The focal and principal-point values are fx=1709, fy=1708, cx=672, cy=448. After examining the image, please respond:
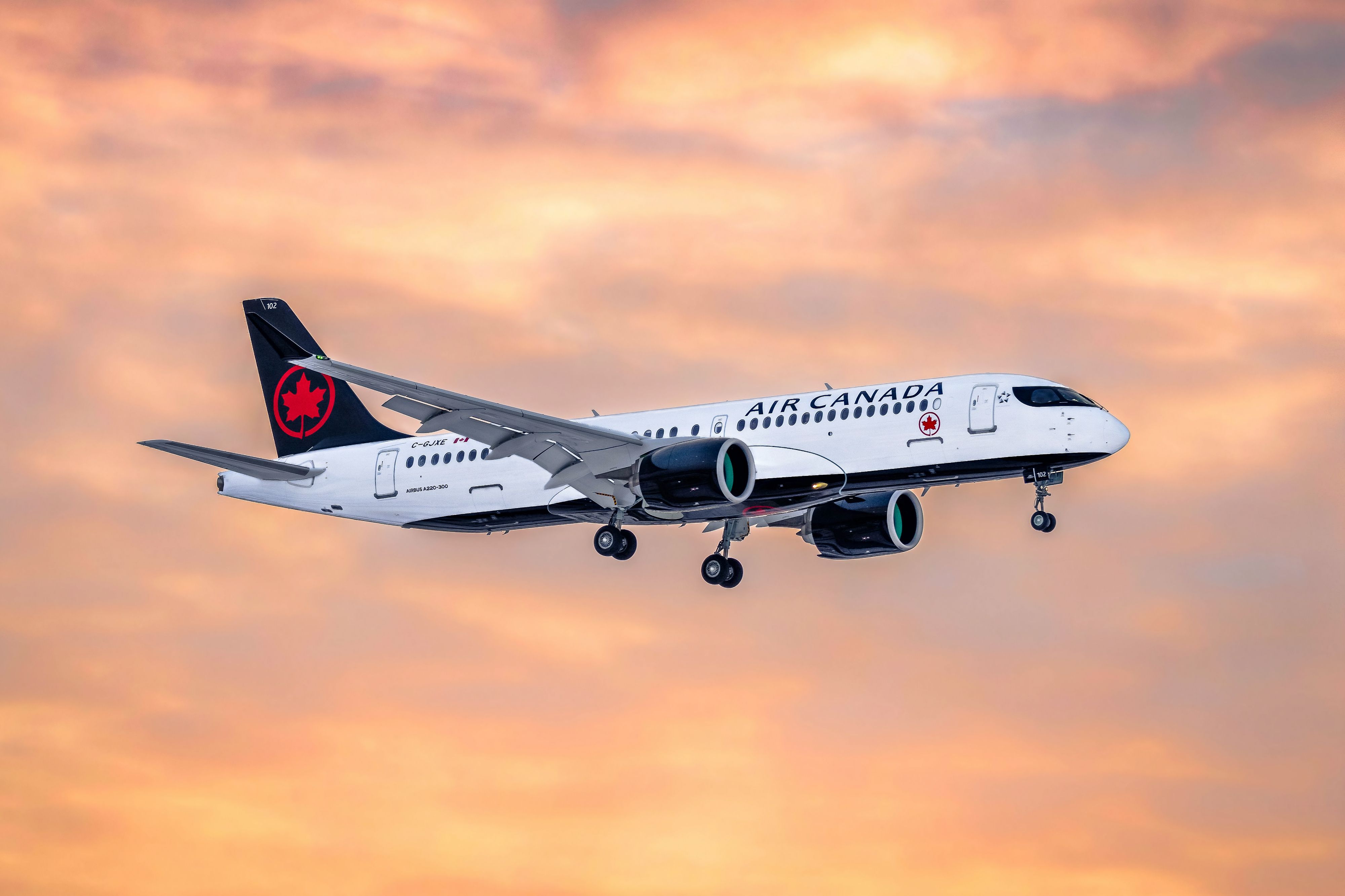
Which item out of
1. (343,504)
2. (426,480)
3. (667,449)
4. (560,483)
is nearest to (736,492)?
(667,449)

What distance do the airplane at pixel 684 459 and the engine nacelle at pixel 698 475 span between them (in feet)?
0.17

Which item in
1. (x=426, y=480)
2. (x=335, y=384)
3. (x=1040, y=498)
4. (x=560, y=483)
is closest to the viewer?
(x=1040, y=498)

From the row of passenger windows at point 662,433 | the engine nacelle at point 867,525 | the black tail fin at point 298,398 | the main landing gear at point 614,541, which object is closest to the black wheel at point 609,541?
the main landing gear at point 614,541

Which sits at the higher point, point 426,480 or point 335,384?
point 335,384

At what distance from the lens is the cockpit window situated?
155 feet

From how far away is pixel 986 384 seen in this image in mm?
47938

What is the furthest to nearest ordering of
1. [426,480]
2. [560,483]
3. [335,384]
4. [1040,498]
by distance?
[335,384]
[426,480]
[560,483]
[1040,498]

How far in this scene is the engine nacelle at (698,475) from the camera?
48.4 m

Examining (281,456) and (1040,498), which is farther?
(281,456)

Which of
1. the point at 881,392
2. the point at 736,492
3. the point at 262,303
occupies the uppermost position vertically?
the point at 262,303

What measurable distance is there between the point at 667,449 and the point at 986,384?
929cm

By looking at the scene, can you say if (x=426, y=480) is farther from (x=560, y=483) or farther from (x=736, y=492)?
(x=736, y=492)

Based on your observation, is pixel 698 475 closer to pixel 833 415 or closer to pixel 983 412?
pixel 833 415

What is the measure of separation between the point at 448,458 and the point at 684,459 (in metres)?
11.0
